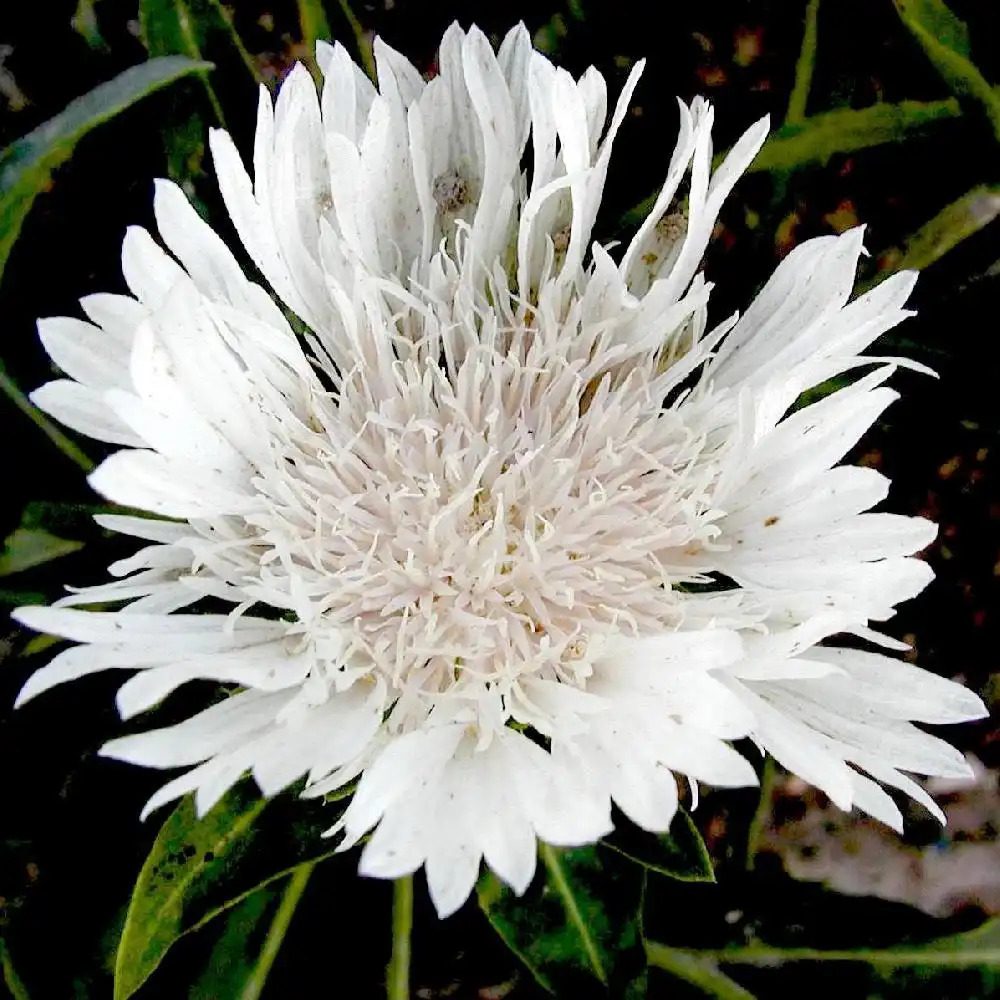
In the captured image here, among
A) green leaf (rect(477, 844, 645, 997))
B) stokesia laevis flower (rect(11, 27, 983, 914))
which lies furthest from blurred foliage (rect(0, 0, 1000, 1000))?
stokesia laevis flower (rect(11, 27, 983, 914))

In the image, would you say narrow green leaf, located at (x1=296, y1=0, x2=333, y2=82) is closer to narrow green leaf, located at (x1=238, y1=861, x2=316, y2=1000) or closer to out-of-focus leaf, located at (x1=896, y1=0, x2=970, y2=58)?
out-of-focus leaf, located at (x1=896, y1=0, x2=970, y2=58)

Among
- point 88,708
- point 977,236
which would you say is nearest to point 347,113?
point 88,708

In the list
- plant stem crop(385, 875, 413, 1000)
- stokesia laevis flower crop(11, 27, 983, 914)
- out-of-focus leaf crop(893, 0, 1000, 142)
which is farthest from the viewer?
plant stem crop(385, 875, 413, 1000)

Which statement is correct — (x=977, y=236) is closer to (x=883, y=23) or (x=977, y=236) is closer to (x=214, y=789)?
(x=883, y=23)

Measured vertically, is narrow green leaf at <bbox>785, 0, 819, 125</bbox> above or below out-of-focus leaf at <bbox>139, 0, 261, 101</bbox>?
below

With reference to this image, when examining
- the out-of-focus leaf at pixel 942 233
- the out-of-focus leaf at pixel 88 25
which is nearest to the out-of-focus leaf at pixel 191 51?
the out-of-focus leaf at pixel 88 25
